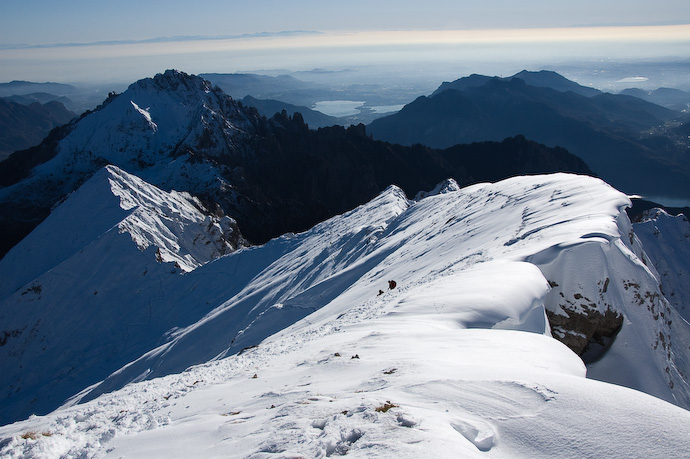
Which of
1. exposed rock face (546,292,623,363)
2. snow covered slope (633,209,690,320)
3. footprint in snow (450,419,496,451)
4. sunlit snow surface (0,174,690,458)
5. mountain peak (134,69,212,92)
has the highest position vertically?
mountain peak (134,69,212,92)

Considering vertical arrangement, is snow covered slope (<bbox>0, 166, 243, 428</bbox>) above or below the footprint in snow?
below

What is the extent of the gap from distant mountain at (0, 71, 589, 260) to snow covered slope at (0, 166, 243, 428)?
1859cm

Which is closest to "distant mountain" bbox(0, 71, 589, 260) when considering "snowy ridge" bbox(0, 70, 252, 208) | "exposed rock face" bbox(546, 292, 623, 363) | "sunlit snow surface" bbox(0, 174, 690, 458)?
"snowy ridge" bbox(0, 70, 252, 208)

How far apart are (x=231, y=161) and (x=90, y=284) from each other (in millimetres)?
60916

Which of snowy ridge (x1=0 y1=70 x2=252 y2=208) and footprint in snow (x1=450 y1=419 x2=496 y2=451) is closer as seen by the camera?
footprint in snow (x1=450 y1=419 x2=496 y2=451)

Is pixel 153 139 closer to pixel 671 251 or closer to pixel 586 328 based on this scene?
Result: pixel 671 251

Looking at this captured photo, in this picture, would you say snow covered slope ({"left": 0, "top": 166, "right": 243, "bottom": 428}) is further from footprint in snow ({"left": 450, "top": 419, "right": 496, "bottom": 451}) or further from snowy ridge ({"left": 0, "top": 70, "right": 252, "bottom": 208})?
Answer: footprint in snow ({"left": 450, "top": 419, "right": 496, "bottom": 451})

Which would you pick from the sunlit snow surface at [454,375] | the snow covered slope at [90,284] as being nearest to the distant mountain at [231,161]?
the snow covered slope at [90,284]

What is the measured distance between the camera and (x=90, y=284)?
46.2 metres

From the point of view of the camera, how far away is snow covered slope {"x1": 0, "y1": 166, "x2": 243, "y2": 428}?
3994cm

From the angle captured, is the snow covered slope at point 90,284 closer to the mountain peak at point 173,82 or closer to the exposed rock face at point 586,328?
the exposed rock face at point 586,328

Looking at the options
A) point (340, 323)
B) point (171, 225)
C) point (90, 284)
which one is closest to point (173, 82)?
point (171, 225)

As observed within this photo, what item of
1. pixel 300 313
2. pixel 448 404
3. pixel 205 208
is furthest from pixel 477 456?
pixel 205 208

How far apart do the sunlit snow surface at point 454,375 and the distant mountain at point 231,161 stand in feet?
196
